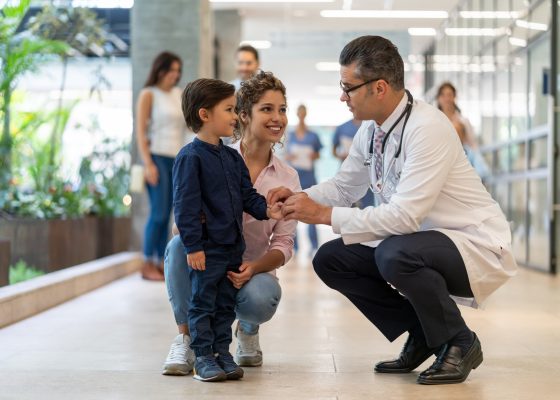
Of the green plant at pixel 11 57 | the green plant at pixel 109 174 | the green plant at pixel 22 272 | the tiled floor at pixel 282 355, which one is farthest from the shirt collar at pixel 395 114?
the green plant at pixel 109 174

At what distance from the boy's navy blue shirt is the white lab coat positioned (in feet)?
1.01

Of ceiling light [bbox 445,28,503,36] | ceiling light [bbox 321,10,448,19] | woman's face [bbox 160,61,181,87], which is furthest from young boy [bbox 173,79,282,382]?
ceiling light [bbox 321,10,448,19]

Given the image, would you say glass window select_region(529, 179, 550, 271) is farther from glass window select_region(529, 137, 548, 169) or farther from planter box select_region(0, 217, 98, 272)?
planter box select_region(0, 217, 98, 272)

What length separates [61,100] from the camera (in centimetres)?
780

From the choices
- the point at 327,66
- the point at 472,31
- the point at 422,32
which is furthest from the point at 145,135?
the point at 327,66

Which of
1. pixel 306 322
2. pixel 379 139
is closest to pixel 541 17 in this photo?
pixel 306 322

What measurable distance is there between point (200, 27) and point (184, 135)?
4.78 feet

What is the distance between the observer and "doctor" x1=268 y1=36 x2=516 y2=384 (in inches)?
120

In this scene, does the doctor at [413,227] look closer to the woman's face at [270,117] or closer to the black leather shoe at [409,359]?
the black leather shoe at [409,359]

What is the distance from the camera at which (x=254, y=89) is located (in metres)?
3.46

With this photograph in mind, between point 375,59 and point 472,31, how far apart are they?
975cm

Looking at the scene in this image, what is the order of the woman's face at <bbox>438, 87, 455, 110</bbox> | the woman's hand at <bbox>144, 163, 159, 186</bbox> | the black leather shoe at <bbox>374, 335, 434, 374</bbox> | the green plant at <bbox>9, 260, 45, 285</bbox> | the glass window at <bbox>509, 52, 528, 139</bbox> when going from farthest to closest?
the glass window at <bbox>509, 52, 528, 139</bbox>, the woman's face at <bbox>438, 87, 455, 110</bbox>, the woman's hand at <bbox>144, 163, 159, 186</bbox>, the green plant at <bbox>9, 260, 45, 285</bbox>, the black leather shoe at <bbox>374, 335, 434, 374</bbox>

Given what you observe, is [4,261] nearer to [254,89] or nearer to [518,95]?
[254,89]

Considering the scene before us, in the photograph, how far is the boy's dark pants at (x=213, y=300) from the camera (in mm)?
3070
